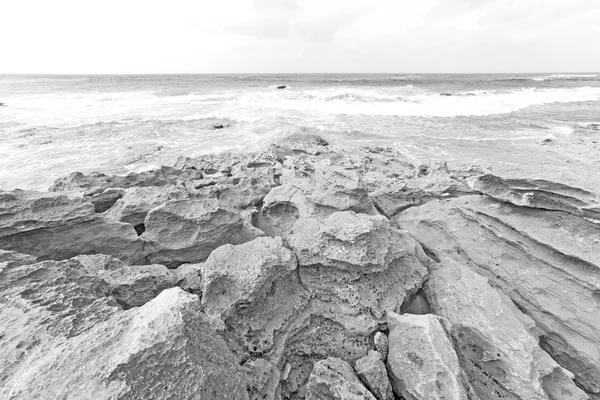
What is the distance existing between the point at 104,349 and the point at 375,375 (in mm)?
2012

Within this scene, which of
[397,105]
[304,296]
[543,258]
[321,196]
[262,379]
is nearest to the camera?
[262,379]

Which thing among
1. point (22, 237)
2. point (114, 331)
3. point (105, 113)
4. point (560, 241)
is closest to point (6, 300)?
point (114, 331)

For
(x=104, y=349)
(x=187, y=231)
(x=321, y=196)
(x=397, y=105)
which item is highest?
(x=104, y=349)

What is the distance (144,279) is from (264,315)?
1222 millimetres

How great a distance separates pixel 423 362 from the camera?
251 centimetres

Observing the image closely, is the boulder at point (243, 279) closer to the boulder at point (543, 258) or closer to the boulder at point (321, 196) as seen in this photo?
the boulder at point (321, 196)

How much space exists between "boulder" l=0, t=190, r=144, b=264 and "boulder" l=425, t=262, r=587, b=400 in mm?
3750

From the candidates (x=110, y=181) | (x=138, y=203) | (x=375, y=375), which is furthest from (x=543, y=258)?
(x=110, y=181)

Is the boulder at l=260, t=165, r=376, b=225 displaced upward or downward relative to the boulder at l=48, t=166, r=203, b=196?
upward

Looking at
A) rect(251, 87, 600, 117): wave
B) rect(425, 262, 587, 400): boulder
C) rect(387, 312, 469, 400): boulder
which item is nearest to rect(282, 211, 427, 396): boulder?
rect(387, 312, 469, 400): boulder

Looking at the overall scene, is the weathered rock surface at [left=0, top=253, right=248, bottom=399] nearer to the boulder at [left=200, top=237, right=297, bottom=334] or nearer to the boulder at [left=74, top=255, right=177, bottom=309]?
the boulder at [left=74, top=255, right=177, bottom=309]

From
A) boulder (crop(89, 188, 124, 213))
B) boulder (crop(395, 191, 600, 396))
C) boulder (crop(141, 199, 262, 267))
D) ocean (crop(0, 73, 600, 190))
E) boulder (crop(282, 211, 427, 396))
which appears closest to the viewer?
boulder (crop(282, 211, 427, 396))

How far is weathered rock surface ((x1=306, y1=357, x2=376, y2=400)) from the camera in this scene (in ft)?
7.64

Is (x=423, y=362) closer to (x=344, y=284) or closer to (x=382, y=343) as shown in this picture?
(x=382, y=343)
